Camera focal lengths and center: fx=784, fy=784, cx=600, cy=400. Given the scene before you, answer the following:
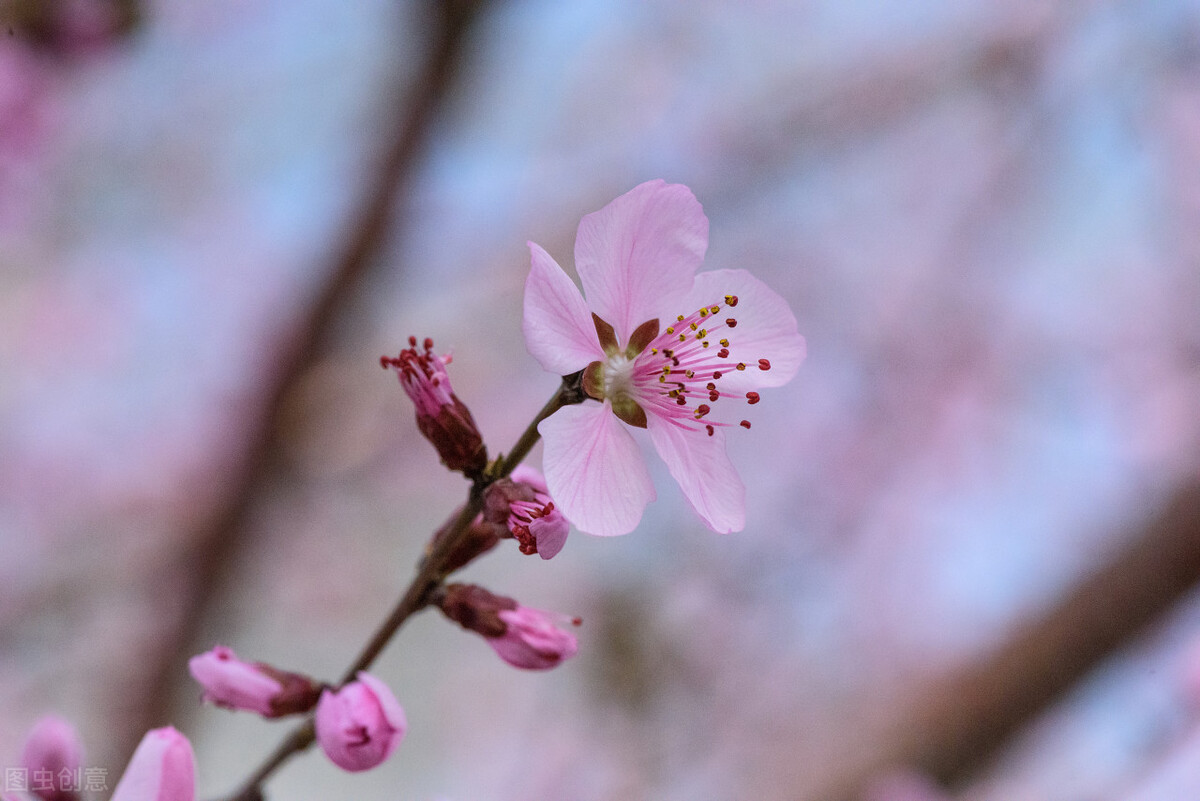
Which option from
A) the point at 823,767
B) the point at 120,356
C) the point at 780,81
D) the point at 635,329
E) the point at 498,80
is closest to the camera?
the point at 635,329

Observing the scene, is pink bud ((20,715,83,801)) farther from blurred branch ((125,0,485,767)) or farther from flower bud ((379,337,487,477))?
blurred branch ((125,0,485,767))

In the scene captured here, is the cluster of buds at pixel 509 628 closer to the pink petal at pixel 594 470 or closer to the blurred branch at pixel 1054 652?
the pink petal at pixel 594 470

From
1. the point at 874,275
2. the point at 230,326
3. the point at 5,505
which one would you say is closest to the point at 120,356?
the point at 230,326

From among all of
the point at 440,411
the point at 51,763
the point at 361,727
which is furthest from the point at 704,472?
the point at 51,763

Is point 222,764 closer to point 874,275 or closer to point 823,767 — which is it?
point 823,767

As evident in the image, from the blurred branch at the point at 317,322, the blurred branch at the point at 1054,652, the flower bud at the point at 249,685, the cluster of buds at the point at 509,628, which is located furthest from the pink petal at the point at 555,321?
the blurred branch at the point at 317,322

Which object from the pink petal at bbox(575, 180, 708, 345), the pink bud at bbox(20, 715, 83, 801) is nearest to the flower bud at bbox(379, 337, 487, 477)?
the pink petal at bbox(575, 180, 708, 345)
